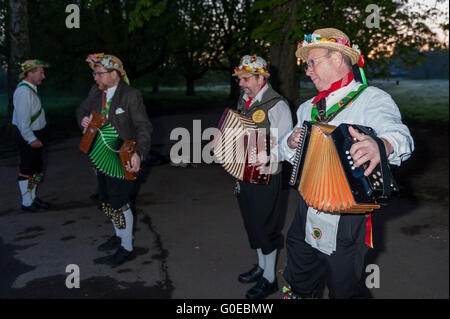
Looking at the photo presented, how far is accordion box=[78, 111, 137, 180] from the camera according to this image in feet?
13.7

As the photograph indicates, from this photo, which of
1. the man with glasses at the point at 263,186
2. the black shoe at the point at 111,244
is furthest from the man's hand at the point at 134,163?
the black shoe at the point at 111,244

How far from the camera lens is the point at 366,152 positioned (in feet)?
6.56

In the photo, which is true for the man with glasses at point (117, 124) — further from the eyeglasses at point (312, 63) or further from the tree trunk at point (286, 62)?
the tree trunk at point (286, 62)

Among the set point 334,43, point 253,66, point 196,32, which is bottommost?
point 253,66

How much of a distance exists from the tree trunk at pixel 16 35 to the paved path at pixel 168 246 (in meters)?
2.76

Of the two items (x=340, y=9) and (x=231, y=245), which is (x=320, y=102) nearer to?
(x=231, y=245)

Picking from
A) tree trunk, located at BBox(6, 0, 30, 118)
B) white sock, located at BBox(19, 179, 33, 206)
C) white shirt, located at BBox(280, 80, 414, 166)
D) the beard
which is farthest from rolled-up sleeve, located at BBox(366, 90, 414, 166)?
tree trunk, located at BBox(6, 0, 30, 118)

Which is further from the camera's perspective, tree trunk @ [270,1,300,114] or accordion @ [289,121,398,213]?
tree trunk @ [270,1,300,114]

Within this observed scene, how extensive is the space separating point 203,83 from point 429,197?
54.4 metres

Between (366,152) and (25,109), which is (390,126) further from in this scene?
(25,109)

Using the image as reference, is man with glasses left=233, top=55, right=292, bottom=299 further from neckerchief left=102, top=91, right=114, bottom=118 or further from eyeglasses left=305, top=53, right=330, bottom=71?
neckerchief left=102, top=91, right=114, bottom=118

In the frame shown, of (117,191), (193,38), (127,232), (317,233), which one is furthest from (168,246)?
(193,38)

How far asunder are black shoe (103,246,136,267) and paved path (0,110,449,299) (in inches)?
3.4

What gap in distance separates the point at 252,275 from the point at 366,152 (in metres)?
2.59
